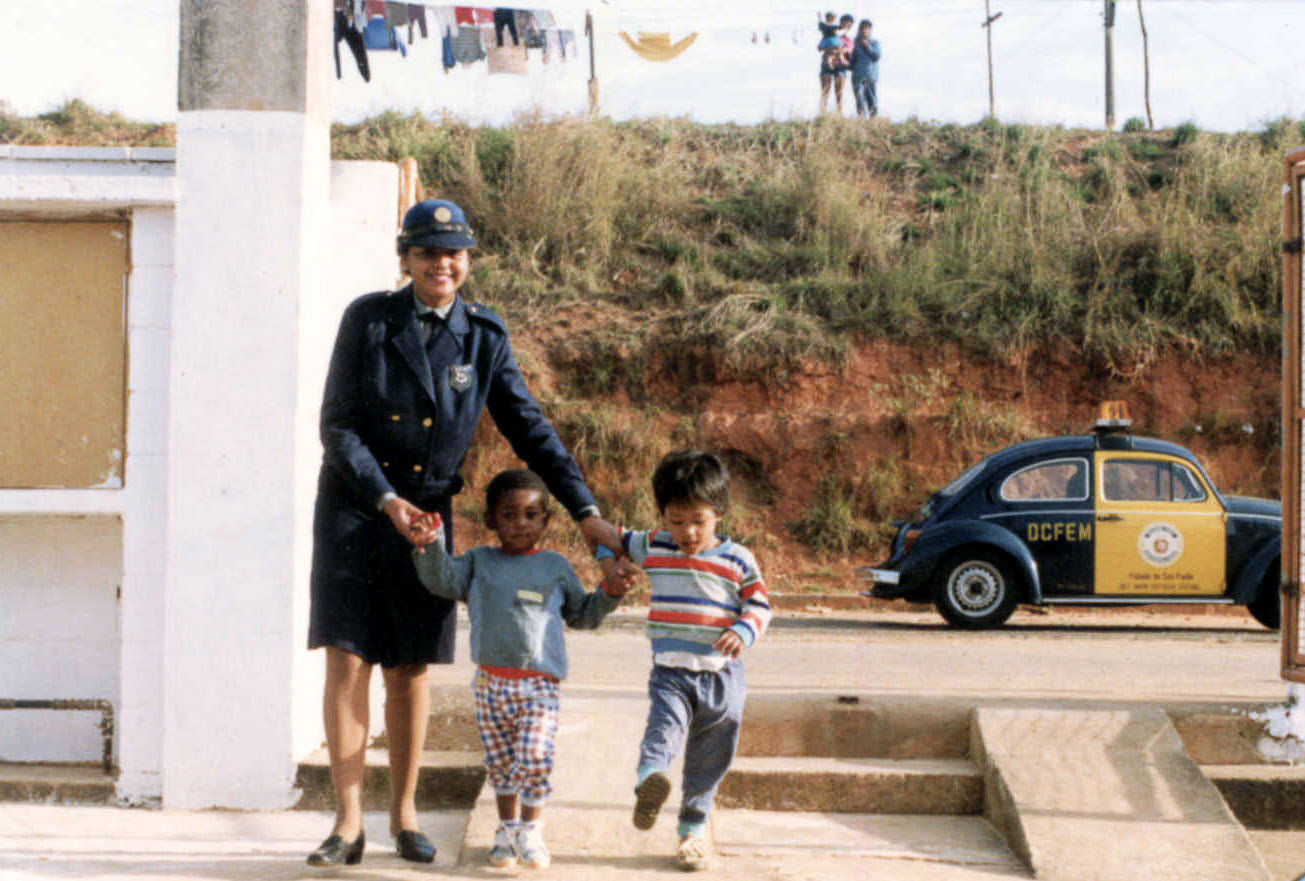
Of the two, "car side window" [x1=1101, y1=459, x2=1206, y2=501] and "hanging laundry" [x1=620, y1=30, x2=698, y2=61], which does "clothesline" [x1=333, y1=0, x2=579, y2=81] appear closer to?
"hanging laundry" [x1=620, y1=30, x2=698, y2=61]

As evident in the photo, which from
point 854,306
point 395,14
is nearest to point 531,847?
point 854,306

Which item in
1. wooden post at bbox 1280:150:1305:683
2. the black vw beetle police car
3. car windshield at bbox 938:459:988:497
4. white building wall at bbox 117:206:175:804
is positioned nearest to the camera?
white building wall at bbox 117:206:175:804

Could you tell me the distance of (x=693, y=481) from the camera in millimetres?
4660

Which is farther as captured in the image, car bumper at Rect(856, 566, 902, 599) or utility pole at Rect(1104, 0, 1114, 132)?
utility pole at Rect(1104, 0, 1114, 132)

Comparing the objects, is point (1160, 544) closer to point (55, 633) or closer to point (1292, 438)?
point (1292, 438)

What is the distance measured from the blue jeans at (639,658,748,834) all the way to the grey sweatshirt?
0.31 m

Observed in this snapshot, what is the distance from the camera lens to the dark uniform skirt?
15.2 feet

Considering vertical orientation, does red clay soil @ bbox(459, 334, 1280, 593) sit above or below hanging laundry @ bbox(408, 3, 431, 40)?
below

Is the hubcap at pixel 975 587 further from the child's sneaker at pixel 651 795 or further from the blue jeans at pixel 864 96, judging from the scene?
the blue jeans at pixel 864 96

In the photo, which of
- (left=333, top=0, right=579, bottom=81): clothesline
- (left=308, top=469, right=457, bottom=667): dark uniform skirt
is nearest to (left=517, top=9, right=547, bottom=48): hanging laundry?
(left=333, top=0, right=579, bottom=81): clothesline

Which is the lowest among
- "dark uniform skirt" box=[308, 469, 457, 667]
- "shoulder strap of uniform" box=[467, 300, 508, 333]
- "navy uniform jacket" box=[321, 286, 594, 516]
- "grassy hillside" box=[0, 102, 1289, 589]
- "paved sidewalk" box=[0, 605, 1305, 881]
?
"paved sidewalk" box=[0, 605, 1305, 881]

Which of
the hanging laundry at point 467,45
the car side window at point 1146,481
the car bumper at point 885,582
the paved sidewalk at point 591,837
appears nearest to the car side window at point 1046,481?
the car side window at point 1146,481

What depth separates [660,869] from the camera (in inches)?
183

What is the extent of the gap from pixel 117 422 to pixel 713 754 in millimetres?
2620
